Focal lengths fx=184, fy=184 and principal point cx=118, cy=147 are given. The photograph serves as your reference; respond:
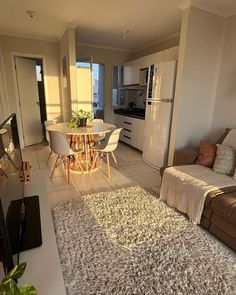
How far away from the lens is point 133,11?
105 inches

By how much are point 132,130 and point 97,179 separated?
1.89 metres

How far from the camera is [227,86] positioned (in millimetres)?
2691

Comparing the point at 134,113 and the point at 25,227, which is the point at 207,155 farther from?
the point at 134,113

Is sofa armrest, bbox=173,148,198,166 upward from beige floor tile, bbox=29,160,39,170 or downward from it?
upward

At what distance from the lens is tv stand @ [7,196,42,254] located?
3.31 ft

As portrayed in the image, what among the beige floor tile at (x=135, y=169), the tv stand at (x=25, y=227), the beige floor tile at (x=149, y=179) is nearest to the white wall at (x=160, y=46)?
the beige floor tile at (x=135, y=169)

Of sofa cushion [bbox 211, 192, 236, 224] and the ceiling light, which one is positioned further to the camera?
the ceiling light

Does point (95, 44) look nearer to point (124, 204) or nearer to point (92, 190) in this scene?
point (92, 190)

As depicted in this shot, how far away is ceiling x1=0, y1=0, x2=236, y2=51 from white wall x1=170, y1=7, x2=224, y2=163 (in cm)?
20

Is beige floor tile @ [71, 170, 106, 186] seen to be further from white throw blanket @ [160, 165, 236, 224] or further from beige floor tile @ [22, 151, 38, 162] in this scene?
beige floor tile @ [22, 151, 38, 162]

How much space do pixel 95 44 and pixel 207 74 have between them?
293cm

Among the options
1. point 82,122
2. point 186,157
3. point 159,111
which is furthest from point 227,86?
point 82,122

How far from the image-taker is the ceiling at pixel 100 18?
8.07 feet

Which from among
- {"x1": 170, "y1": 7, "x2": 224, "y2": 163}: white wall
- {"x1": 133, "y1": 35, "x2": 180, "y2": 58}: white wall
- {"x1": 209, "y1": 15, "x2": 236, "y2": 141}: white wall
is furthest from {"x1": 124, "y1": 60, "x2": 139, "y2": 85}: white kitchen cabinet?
{"x1": 209, "y1": 15, "x2": 236, "y2": 141}: white wall
